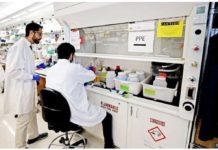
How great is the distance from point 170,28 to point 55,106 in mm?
1242

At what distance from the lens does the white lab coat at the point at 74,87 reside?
1.44 metres

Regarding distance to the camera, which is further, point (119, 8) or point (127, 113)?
point (127, 113)

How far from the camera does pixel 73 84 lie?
1.48 m

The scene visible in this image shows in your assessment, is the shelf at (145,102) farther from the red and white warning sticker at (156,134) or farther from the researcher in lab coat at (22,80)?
the researcher in lab coat at (22,80)

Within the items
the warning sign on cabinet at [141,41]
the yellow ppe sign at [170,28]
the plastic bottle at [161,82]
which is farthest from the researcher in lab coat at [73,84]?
the yellow ppe sign at [170,28]

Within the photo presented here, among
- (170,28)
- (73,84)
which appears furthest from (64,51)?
(170,28)

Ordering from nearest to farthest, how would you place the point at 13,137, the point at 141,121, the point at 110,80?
1. the point at 141,121
2. the point at 110,80
3. the point at 13,137

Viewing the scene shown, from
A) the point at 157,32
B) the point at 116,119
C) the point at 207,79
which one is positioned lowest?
the point at 116,119

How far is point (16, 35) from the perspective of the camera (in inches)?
246

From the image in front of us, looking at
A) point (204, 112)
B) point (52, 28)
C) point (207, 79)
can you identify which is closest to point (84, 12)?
point (207, 79)

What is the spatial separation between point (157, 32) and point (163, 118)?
2.57 feet

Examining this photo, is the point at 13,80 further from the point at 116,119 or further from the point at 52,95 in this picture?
the point at 116,119

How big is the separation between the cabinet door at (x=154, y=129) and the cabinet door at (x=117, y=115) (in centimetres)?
6

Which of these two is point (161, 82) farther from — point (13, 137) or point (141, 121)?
point (13, 137)
